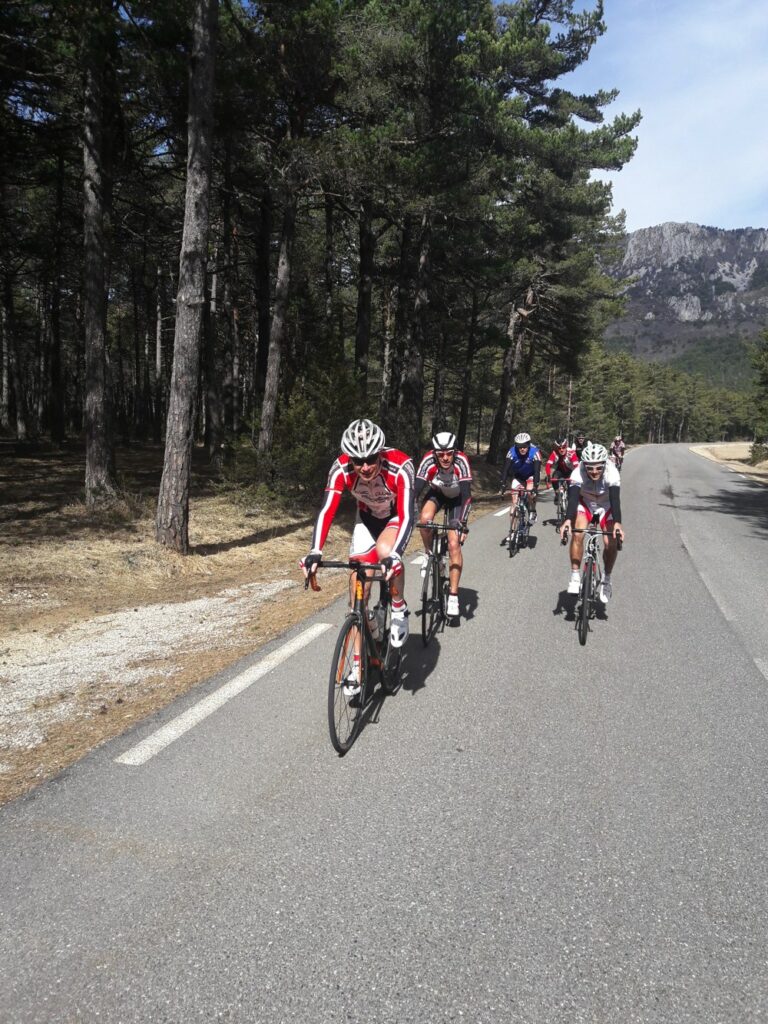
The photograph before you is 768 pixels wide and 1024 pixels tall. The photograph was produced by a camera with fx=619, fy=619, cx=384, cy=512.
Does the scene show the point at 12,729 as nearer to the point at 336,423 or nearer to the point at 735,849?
the point at 735,849

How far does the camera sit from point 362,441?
15.4ft

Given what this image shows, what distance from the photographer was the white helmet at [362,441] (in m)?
4.68

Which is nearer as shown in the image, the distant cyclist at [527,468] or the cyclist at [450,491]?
the cyclist at [450,491]

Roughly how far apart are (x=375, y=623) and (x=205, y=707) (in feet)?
4.60

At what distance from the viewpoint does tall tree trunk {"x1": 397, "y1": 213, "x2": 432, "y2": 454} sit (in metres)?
19.1

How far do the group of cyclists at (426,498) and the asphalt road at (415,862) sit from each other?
121cm

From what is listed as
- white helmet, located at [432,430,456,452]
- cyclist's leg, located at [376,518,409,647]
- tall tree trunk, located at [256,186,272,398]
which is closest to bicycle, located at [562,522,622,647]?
white helmet, located at [432,430,456,452]

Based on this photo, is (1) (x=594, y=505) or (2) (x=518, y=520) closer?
(1) (x=594, y=505)

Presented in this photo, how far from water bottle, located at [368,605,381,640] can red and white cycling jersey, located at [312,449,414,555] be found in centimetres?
51

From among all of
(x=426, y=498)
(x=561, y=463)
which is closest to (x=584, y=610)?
(x=426, y=498)

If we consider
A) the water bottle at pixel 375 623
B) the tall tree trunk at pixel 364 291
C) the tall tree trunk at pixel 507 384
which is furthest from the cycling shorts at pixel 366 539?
the tall tree trunk at pixel 507 384

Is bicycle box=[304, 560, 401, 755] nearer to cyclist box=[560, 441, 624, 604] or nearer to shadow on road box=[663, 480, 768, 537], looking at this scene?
cyclist box=[560, 441, 624, 604]

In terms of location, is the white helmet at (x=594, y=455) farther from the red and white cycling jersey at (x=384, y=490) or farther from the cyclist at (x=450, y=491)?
the red and white cycling jersey at (x=384, y=490)

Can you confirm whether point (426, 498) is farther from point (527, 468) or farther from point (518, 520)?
point (527, 468)
